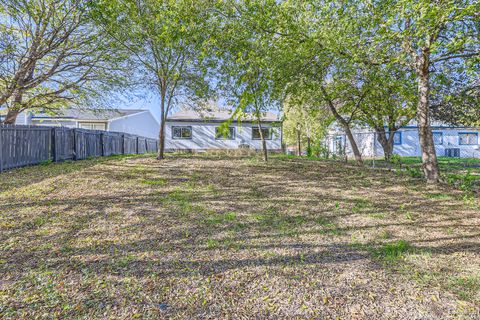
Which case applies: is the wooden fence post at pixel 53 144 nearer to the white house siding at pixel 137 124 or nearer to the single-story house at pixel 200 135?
the single-story house at pixel 200 135

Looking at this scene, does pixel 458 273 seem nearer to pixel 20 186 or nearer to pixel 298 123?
pixel 20 186

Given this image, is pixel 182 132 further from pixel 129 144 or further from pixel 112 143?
pixel 112 143

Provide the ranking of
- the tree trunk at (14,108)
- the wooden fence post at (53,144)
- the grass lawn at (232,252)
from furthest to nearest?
the wooden fence post at (53,144) < the tree trunk at (14,108) < the grass lawn at (232,252)

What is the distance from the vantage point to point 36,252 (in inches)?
→ 119

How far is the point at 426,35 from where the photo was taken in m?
5.48

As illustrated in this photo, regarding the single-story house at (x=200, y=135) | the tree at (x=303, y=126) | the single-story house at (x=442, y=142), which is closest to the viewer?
the tree at (x=303, y=126)

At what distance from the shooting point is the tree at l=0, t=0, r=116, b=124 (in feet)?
25.7

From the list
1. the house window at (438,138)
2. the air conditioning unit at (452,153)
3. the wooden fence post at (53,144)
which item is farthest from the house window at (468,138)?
the wooden fence post at (53,144)

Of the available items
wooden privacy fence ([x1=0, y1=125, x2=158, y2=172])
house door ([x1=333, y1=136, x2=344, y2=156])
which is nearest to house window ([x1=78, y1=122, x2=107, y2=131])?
wooden privacy fence ([x1=0, y1=125, x2=158, y2=172])

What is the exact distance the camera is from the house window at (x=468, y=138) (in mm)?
21438

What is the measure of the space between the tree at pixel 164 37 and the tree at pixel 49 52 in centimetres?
85

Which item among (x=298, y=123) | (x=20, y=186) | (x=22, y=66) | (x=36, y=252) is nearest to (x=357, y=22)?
(x=36, y=252)

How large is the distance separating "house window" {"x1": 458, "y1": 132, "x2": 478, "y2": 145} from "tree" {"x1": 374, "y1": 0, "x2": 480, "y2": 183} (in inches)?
723

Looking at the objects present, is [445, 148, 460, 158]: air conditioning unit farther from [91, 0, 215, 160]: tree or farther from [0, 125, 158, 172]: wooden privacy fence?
[0, 125, 158, 172]: wooden privacy fence
